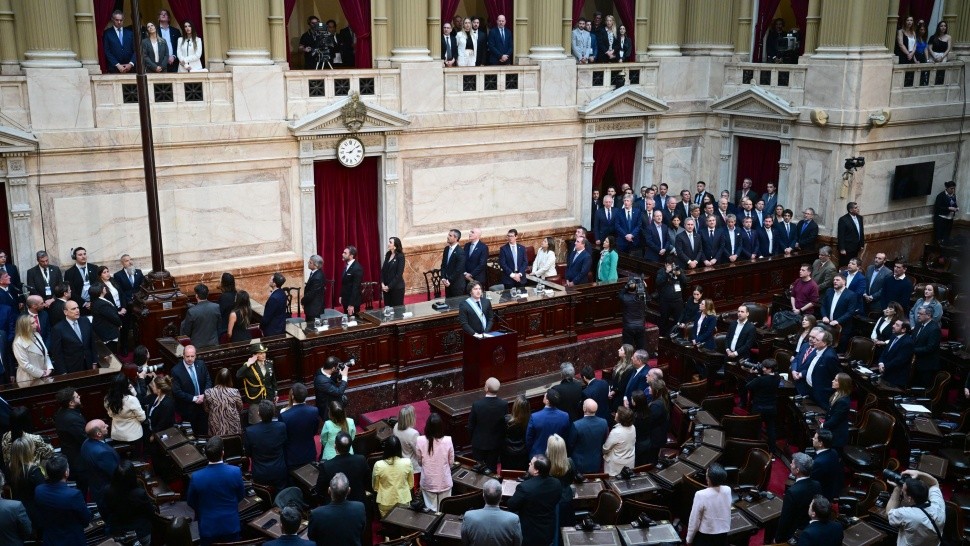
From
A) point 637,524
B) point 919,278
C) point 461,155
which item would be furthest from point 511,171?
point 637,524

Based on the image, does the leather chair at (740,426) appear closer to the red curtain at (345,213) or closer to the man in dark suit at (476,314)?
the man in dark suit at (476,314)

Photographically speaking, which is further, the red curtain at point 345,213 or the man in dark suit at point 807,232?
the man in dark suit at point 807,232

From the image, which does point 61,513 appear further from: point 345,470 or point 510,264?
point 510,264

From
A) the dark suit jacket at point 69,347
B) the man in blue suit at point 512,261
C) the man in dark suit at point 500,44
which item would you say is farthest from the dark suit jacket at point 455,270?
the dark suit jacket at point 69,347

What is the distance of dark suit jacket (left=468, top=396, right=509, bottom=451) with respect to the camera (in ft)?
31.1

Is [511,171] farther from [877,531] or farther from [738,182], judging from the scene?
[877,531]

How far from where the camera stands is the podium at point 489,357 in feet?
40.1

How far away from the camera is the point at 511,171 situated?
1788 centimetres

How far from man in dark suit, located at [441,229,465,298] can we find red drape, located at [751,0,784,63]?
28.7 feet

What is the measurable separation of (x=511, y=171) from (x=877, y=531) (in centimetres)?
1100

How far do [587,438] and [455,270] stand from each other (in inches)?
237

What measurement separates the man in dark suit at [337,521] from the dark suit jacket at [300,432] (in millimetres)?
1994

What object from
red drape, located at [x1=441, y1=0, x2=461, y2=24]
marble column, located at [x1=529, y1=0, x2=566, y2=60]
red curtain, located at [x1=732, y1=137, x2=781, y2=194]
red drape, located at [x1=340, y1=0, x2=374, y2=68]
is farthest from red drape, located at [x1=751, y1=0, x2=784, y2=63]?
red drape, located at [x1=340, y1=0, x2=374, y2=68]

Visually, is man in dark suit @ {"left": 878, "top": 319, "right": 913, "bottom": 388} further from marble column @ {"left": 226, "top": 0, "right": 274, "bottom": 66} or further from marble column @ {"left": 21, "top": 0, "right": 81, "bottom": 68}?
marble column @ {"left": 21, "top": 0, "right": 81, "bottom": 68}
